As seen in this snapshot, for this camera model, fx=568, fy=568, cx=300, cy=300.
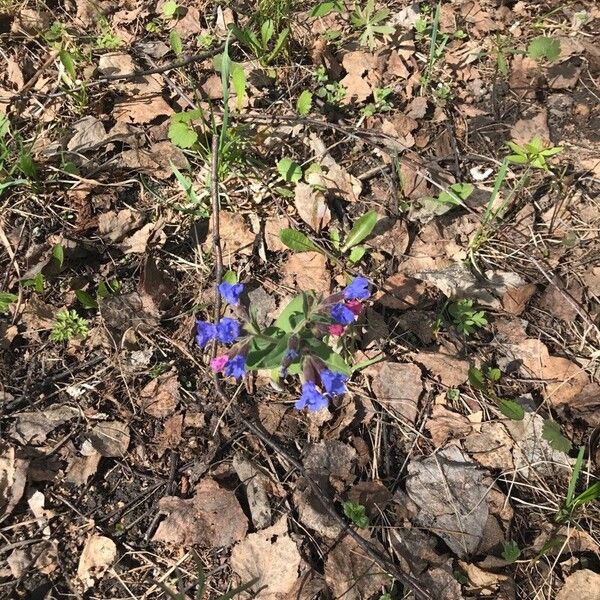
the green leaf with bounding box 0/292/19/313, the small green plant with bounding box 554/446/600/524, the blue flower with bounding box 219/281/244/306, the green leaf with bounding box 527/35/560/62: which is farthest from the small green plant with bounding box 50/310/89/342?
the green leaf with bounding box 527/35/560/62

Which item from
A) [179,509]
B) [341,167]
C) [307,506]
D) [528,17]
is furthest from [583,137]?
[179,509]

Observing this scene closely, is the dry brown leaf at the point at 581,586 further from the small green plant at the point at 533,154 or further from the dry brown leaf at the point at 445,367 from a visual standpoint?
the small green plant at the point at 533,154

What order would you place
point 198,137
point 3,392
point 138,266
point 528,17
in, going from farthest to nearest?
point 528,17 < point 198,137 < point 138,266 < point 3,392

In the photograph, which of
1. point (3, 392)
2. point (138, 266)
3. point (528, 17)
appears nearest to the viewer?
point (3, 392)

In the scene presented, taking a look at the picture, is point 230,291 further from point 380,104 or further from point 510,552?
point 380,104

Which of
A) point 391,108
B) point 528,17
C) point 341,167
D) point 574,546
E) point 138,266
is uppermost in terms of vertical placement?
point 528,17

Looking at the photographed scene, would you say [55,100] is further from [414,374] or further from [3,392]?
[414,374]
